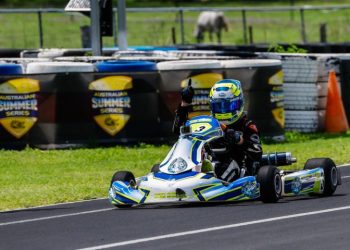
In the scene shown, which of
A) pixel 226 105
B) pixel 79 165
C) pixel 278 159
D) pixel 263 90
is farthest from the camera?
pixel 263 90

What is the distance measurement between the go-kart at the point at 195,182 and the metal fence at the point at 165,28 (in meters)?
15.7

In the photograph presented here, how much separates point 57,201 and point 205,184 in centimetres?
227

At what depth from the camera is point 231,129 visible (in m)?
13.5

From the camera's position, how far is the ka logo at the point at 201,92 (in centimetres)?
1903

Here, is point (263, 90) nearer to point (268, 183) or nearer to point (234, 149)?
point (234, 149)

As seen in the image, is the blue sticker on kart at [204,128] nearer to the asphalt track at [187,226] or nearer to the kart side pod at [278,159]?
the asphalt track at [187,226]

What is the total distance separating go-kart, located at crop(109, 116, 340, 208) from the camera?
12625 mm

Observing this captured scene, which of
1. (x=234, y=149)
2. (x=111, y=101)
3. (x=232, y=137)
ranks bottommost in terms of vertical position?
(x=234, y=149)

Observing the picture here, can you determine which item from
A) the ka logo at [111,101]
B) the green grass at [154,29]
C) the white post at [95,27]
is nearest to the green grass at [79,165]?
the ka logo at [111,101]

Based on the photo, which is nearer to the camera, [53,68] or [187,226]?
[187,226]

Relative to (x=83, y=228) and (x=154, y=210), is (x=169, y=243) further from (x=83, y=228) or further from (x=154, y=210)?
(x=154, y=210)

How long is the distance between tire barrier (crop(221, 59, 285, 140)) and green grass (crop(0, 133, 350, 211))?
33 centimetres

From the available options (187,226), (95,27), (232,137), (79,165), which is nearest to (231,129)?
(232,137)

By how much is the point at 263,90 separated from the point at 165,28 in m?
17.7
